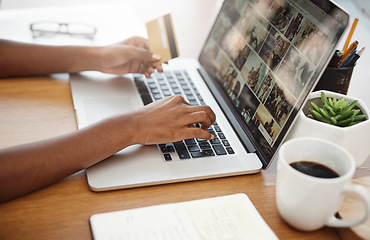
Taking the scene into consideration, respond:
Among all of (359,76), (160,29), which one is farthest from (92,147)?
(359,76)

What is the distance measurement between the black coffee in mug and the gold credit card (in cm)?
48

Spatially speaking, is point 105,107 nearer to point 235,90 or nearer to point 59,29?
point 235,90

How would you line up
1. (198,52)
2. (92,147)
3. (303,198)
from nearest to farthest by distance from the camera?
1. (303,198)
2. (92,147)
3. (198,52)

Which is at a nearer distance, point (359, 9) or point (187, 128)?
point (187, 128)

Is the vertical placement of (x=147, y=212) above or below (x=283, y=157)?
below

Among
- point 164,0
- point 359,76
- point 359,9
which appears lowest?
Answer: point 164,0

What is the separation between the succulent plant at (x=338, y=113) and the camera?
73 cm

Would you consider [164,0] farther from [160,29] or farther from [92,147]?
[92,147]

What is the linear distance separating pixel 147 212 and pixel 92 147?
0.16m

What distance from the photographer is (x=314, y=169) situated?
63cm

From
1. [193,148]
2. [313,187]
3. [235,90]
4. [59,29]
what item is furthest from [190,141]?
[59,29]

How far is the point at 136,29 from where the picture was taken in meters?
1.29

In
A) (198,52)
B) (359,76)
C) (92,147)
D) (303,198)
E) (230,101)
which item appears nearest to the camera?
(303,198)

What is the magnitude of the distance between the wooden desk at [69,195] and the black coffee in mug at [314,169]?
0.09 m
